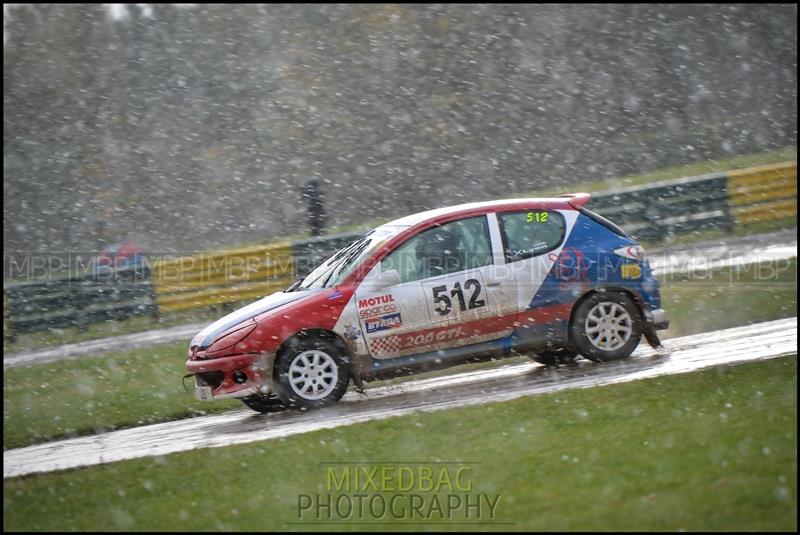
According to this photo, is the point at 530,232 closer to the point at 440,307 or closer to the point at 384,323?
the point at 440,307

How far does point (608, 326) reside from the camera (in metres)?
9.74

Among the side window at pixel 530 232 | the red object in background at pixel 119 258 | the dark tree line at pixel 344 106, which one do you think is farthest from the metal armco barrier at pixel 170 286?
the dark tree line at pixel 344 106

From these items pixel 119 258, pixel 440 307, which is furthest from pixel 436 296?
pixel 119 258

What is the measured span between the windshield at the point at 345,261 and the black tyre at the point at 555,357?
6.20 feet

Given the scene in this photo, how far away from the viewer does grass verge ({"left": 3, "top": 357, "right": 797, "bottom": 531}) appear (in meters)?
5.14

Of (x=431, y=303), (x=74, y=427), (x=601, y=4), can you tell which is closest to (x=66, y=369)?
(x=74, y=427)

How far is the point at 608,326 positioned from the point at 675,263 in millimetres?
7955

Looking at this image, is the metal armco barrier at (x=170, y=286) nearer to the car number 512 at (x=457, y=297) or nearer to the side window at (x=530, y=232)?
the side window at (x=530, y=232)

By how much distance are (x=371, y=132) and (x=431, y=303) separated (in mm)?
26821

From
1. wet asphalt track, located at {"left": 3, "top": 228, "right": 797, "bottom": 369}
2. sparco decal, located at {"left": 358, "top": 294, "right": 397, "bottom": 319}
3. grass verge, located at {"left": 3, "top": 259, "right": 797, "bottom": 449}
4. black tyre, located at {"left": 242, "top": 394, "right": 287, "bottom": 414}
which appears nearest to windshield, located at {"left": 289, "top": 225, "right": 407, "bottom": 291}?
sparco decal, located at {"left": 358, "top": 294, "right": 397, "bottom": 319}

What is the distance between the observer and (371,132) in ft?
117

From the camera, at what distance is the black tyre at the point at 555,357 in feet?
33.0

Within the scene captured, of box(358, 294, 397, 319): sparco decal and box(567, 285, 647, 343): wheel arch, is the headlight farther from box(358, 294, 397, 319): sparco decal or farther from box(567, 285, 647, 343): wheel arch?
box(567, 285, 647, 343): wheel arch

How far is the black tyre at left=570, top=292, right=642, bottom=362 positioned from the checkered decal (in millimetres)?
1704
